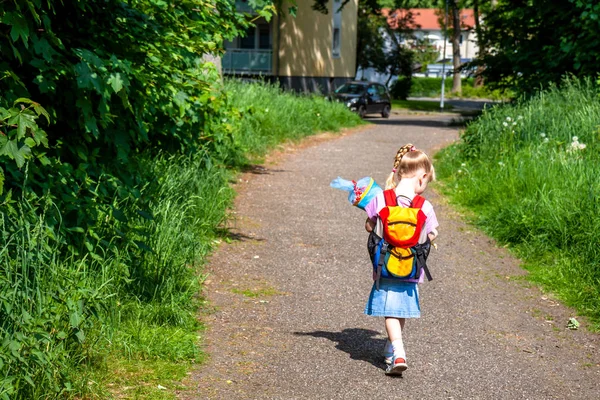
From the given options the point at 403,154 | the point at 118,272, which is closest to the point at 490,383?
the point at 403,154

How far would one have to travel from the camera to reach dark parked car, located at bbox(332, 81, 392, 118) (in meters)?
33.7

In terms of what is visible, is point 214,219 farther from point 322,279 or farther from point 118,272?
point 118,272

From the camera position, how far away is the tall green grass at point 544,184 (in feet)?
27.1

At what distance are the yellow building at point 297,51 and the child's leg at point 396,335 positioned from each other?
3225cm

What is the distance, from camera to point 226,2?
8.95 metres

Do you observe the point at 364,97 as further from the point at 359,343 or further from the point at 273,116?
the point at 359,343

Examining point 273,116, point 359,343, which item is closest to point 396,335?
point 359,343

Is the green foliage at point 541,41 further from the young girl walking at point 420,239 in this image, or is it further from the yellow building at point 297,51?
the yellow building at point 297,51

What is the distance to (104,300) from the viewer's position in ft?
17.9

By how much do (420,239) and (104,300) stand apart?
1.96m

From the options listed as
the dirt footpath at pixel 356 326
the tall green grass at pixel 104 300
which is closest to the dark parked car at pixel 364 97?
the dirt footpath at pixel 356 326

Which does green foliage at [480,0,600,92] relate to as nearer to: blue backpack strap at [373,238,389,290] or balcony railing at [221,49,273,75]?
blue backpack strap at [373,238,389,290]

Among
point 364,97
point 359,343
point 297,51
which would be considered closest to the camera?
point 359,343

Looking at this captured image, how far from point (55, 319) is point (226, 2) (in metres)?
4.93
